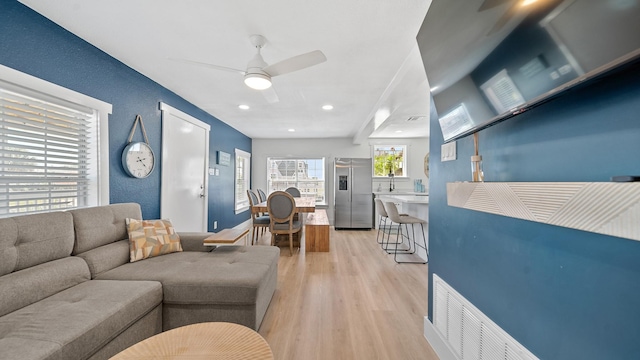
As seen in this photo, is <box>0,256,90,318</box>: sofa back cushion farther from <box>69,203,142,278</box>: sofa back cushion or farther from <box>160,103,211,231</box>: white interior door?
<box>160,103,211,231</box>: white interior door

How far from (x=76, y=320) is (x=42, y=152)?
148cm

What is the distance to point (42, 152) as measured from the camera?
6.17 ft

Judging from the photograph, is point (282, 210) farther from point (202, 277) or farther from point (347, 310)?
point (202, 277)

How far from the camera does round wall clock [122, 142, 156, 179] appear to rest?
8.39 feet

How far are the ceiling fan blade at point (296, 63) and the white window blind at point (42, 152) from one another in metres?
1.74

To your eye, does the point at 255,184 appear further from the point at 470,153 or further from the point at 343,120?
the point at 470,153

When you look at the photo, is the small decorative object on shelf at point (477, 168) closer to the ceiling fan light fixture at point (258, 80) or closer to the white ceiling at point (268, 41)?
the white ceiling at point (268, 41)

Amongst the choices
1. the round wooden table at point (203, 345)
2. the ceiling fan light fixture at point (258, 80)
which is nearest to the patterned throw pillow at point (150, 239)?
the round wooden table at point (203, 345)

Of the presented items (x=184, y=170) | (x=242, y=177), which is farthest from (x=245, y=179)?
(x=184, y=170)

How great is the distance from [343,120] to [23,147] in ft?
13.3

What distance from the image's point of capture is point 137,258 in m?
2.11

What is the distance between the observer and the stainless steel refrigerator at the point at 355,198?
593cm

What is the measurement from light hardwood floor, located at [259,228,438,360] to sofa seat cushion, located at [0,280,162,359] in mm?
921

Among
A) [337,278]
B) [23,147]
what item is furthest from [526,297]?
[23,147]
